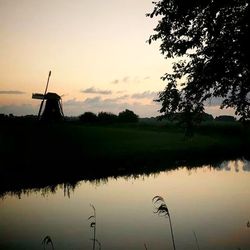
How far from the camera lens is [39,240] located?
566 inches

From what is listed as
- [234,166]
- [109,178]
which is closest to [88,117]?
[234,166]

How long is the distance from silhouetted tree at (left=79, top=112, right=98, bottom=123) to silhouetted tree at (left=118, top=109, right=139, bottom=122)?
43.2 feet

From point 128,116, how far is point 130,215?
79.9m

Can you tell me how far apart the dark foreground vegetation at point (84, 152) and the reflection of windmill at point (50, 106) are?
12.4 feet

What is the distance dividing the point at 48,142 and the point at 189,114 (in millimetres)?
29938

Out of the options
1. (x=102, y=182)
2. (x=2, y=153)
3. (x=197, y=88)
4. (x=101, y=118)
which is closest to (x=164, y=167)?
(x=102, y=182)

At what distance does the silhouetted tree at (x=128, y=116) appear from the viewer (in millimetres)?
94062

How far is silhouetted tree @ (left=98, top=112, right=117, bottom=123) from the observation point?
266ft

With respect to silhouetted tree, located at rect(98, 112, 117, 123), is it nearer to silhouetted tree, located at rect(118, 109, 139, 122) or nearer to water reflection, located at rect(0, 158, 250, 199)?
silhouetted tree, located at rect(118, 109, 139, 122)

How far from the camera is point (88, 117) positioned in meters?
79.2

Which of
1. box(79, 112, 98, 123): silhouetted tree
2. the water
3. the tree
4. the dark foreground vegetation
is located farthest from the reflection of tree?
Result: box(79, 112, 98, 123): silhouetted tree

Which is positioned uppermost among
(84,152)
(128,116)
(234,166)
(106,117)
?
(128,116)

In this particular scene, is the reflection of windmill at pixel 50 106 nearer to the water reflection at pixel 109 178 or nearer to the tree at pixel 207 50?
the water reflection at pixel 109 178

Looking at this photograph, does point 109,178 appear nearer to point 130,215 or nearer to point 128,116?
point 130,215
